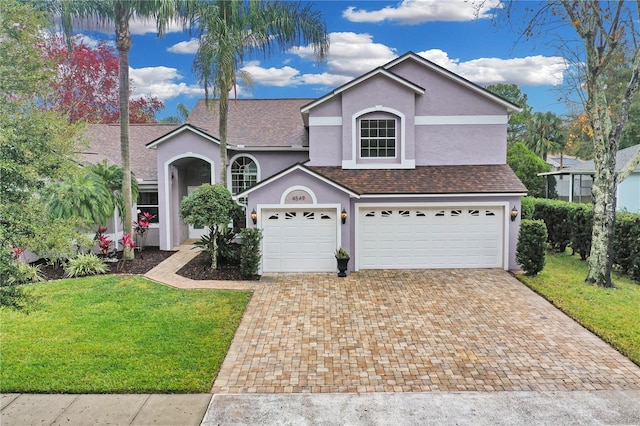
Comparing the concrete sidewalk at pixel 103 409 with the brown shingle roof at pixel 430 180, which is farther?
the brown shingle roof at pixel 430 180

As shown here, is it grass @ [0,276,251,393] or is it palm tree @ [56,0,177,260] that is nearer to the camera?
grass @ [0,276,251,393]

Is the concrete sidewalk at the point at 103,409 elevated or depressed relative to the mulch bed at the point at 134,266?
depressed

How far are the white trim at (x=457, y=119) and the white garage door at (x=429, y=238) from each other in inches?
132

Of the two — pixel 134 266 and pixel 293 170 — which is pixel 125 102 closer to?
pixel 134 266

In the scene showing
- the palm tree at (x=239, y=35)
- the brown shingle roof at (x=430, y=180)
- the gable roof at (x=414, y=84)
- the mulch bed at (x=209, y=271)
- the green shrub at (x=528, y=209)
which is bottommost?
the mulch bed at (x=209, y=271)

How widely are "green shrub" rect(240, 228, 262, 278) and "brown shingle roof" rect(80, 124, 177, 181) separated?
708 cm

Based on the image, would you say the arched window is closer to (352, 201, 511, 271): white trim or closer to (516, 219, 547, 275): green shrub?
(352, 201, 511, 271): white trim

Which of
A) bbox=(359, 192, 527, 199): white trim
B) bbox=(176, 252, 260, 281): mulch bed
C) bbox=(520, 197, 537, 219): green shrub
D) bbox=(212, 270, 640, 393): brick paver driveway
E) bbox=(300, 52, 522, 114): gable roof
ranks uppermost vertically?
bbox=(300, 52, 522, 114): gable roof

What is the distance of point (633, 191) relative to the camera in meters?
25.4

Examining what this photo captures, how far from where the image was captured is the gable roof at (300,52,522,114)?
49.6 feet

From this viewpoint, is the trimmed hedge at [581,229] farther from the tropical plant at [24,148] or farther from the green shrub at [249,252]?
the tropical plant at [24,148]

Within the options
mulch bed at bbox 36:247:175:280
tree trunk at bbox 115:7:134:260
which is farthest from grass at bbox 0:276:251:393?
tree trunk at bbox 115:7:134:260

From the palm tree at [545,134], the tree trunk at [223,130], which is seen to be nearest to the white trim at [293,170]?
the tree trunk at [223,130]

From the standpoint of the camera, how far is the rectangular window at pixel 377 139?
51.4ft
